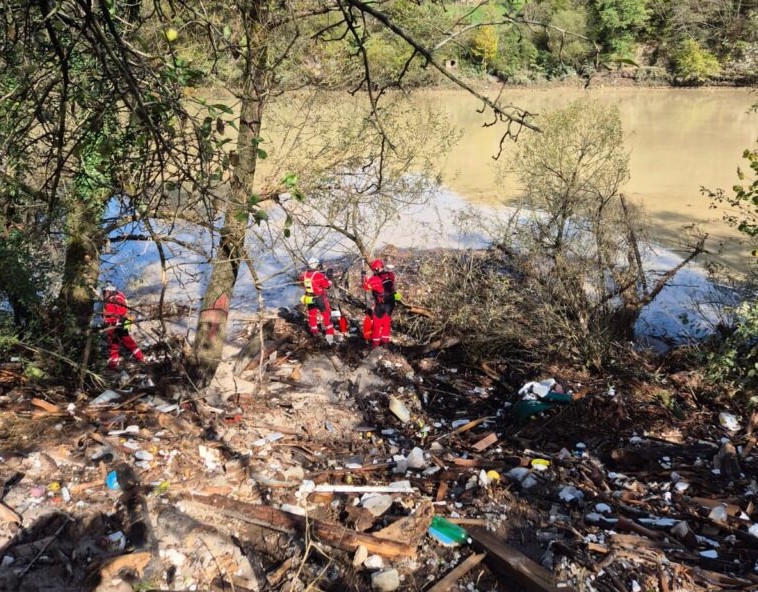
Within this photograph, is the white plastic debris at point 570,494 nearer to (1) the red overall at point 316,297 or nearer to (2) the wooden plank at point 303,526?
(2) the wooden plank at point 303,526

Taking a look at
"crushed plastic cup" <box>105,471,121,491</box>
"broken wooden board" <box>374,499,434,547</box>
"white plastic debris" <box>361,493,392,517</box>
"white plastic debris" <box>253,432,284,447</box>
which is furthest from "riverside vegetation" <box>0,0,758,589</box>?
"broken wooden board" <box>374,499,434,547</box>

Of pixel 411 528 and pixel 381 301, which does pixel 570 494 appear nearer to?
pixel 411 528

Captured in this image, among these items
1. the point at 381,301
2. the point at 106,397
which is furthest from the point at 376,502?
the point at 381,301

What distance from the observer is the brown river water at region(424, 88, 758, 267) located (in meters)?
14.8

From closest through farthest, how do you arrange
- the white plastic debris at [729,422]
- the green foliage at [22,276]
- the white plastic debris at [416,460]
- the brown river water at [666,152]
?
the white plastic debris at [416,460], the green foliage at [22,276], the white plastic debris at [729,422], the brown river water at [666,152]

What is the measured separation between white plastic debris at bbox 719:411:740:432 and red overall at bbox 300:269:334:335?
17.9ft

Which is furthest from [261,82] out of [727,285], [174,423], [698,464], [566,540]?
[727,285]

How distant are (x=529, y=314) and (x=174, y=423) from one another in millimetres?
5409

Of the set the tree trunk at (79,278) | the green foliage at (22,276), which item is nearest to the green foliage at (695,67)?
the tree trunk at (79,278)

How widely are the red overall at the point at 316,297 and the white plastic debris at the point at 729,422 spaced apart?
5.47 m

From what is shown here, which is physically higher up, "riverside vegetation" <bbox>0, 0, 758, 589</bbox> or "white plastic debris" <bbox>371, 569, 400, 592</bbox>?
"riverside vegetation" <bbox>0, 0, 758, 589</bbox>

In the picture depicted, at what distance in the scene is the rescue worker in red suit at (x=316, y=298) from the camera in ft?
30.2

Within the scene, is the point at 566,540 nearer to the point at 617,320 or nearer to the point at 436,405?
the point at 436,405

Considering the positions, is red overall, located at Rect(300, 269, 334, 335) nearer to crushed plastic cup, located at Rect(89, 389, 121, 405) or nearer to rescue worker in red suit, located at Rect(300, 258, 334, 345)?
rescue worker in red suit, located at Rect(300, 258, 334, 345)
